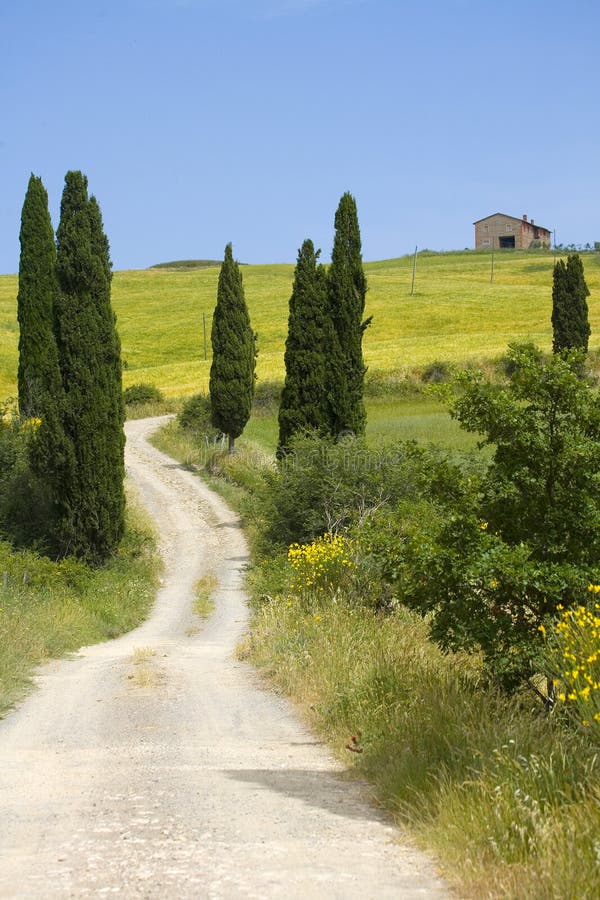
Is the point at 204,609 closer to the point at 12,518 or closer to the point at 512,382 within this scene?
the point at 12,518

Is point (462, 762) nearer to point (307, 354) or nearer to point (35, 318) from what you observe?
point (307, 354)

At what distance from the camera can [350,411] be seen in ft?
99.1

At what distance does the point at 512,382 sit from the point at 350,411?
21611 mm

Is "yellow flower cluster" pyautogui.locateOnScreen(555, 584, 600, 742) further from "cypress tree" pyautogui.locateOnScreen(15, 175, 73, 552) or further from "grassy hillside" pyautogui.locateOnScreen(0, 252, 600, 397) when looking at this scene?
"grassy hillside" pyautogui.locateOnScreen(0, 252, 600, 397)

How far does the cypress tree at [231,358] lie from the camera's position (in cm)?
3806

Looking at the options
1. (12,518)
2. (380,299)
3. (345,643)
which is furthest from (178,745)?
(380,299)

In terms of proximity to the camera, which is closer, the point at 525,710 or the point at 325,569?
the point at 525,710

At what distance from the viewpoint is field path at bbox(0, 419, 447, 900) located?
516 cm

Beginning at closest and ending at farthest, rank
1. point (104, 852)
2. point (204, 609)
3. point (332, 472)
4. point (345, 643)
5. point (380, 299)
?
point (104, 852) < point (345, 643) < point (204, 609) < point (332, 472) < point (380, 299)

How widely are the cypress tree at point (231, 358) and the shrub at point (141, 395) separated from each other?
16.9 meters

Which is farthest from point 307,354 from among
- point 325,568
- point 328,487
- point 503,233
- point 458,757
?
point 503,233

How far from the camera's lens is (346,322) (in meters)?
31.0

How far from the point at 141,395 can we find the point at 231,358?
18.1m

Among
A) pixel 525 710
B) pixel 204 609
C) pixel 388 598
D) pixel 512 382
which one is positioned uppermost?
pixel 512 382
